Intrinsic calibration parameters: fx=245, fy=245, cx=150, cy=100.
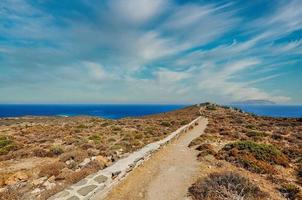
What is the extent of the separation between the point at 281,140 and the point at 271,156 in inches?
401

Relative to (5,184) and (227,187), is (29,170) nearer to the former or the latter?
(5,184)

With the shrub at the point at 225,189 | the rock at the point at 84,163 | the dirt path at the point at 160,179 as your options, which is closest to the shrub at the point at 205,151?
the dirt path at the point at 160,179

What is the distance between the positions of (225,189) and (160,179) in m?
3.17

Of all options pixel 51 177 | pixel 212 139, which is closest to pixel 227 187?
pixel 51 177

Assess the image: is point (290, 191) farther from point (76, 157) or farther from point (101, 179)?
point (76, 157)

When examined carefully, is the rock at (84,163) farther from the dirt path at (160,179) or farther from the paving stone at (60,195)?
the paving stone at (60,195)

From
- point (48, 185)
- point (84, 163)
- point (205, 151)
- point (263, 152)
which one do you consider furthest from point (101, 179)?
point (263, 152)

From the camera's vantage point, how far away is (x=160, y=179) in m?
11.5

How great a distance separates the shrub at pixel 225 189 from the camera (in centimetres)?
923

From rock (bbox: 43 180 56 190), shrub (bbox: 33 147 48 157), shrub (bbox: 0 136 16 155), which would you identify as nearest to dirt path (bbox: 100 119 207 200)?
rock (bbox: 43 180 56 190)

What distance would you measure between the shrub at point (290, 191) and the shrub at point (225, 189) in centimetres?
115

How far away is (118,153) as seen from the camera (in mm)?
17188

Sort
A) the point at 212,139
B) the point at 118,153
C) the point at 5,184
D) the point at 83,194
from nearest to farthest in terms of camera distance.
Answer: the point at 83,194, the point at 5,184, the point at 118,153, the point at 212,139

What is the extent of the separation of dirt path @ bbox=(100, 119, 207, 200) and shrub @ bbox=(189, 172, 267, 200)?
1.98 ft
